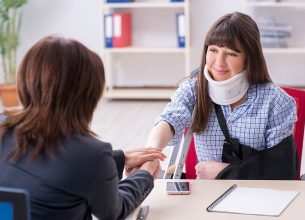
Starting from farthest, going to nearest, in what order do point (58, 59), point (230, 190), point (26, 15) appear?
point (26, 15) < point (230, 190) < point (58, 59)

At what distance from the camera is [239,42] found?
211cm

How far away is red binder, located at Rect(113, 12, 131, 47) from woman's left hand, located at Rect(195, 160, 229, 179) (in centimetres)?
385

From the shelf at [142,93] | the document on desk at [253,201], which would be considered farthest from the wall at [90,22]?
the document on desk at [253,201]

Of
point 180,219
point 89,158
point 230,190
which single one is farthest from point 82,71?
point 230,190

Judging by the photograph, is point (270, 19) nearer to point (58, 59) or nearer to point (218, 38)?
point (218, 38)

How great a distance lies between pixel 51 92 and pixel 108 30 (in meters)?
4.58

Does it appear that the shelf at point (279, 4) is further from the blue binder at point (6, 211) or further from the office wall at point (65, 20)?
the blue binder at point (6, 211)

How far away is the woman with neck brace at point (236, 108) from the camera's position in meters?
2.10

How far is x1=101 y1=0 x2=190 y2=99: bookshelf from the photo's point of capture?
5957 mm

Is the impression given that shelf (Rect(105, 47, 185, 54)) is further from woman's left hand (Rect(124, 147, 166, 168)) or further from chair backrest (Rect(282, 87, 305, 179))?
woman's left hand (Rect(124, 147, 166, 168))

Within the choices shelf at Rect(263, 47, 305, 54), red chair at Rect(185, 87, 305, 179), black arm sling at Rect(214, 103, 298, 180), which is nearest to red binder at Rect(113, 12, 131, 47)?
shelf at Rect(263, 47, 305, 54)

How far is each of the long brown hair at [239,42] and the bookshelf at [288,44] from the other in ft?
11.5

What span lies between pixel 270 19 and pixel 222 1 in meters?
0.52

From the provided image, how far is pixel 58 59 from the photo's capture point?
1368 mm
